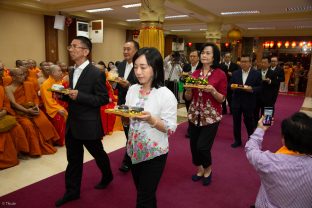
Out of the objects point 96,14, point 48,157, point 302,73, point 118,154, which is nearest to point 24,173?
point 48,157

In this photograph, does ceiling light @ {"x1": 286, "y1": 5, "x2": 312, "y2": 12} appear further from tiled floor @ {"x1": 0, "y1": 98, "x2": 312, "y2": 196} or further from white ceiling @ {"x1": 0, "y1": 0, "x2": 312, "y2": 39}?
tiled floor @ {"x1": 0, "y1": 98, "x2": 312, "y2": 196}

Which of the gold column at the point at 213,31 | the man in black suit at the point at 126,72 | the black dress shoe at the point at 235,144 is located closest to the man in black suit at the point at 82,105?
the man in black suit at the point at 126,72

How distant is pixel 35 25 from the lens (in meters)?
8.58

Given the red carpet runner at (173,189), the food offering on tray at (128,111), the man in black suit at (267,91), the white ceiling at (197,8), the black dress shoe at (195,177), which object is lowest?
the red carpet runner at (173,189)

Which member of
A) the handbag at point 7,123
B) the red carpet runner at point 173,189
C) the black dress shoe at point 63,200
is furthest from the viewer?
the handbag at point 7,123

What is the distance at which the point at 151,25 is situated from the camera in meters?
5.77

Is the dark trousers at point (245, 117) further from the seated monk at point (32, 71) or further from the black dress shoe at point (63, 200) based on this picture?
the seated monk at point (32, 71)

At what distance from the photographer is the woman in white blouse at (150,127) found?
5.18 ft

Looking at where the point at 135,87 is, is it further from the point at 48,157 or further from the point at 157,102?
the point at 48,157

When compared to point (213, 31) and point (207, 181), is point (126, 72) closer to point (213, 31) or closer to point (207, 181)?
point (207, 181)

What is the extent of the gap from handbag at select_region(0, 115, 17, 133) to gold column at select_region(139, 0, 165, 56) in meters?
3.29

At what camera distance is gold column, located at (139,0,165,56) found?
5707 mm

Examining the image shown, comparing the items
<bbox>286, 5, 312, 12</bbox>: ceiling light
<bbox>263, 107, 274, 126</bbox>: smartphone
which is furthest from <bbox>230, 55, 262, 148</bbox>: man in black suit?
<bbox>286, 5, 312, 12</bbox>: ceiling light

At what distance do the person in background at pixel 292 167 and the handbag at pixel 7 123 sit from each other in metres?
2.88
